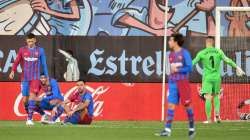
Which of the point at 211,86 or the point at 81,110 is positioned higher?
the point at 211,86

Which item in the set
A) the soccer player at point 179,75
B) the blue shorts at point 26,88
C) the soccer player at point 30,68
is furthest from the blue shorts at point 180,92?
the blue shorts at point 26,88

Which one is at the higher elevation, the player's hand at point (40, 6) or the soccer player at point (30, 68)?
the player's hand at point (40, 6)

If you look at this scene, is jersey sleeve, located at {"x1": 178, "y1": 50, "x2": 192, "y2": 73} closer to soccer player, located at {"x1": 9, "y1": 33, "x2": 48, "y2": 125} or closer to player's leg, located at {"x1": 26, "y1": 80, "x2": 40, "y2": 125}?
soccer player, located at {"x1": 9, "y1": 33, "x2": 48, "y2": 125}

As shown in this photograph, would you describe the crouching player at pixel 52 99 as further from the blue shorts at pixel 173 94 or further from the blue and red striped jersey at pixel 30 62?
the blue shorts at pixel 173 94

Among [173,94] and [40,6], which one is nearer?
[173,94]

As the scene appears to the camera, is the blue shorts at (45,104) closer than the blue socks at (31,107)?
No

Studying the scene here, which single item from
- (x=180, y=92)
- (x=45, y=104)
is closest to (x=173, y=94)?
(x=180, y=92)

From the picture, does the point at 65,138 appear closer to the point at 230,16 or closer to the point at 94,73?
the point at 94,73

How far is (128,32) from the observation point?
24375 millimetres

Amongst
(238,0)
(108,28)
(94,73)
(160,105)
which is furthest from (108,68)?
(238,0)

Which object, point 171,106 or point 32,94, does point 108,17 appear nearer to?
point 32,94

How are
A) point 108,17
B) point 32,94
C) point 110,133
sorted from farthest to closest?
point 108,17, point 32,94, point 110,133

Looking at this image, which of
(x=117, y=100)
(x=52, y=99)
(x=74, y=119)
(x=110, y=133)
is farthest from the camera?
(x=117, y=100)

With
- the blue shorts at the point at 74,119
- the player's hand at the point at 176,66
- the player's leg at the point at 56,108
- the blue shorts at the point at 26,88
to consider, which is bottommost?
the blue shorts at the point at 74,119
